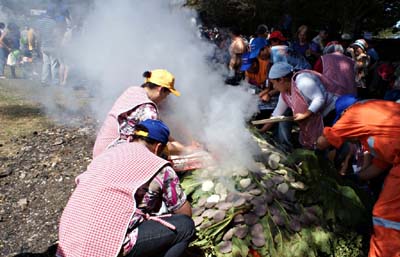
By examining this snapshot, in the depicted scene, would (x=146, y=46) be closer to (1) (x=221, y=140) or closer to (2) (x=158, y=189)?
(1) (x=221, y=140)

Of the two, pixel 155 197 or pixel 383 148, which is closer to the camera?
pixel 155 197

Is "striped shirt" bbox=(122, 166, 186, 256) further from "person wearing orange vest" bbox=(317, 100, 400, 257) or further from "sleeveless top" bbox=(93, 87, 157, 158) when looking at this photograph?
"person wearing orange vest" bbox=(317, 100, 400, 257)

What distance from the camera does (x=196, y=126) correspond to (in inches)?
165

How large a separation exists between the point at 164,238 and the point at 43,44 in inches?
330

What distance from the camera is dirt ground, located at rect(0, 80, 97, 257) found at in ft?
10.8

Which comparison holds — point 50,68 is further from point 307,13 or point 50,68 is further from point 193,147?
point 307,13

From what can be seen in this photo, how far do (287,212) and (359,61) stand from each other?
18.1 feet

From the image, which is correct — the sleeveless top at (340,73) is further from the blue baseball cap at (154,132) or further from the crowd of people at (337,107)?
the blue baseball cap at (154,132)

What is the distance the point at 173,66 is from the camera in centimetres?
516

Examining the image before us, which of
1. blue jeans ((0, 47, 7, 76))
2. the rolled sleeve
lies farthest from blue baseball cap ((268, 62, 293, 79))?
blue jeans ((0, 47, 7, 76))

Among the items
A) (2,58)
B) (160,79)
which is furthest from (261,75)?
(2,58)

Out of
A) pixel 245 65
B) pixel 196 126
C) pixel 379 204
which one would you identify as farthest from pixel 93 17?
pixel 379 204

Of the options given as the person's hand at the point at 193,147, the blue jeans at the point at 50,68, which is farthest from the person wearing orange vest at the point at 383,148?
the blue jeans at the point at 50,68

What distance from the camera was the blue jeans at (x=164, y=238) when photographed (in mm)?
2268
